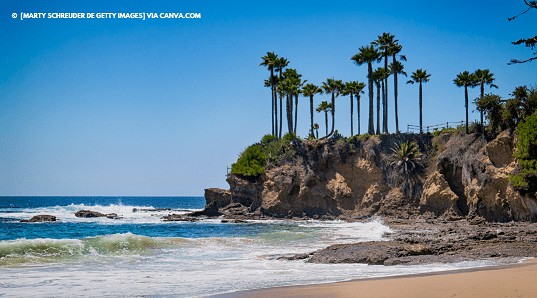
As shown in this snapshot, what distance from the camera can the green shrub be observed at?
200 feet

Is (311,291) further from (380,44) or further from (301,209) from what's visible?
(380,44)

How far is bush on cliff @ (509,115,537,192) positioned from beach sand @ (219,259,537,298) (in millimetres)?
23449

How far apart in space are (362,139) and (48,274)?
4531 centimetres

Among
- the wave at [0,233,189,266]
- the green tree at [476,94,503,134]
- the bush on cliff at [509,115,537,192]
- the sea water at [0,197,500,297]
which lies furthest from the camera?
the green tree at [476,94,503,134]

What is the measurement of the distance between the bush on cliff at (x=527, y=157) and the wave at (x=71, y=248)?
23.9 meters

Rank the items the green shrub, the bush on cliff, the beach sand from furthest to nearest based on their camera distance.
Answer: the green shrub
the bush on cliff
the beach sand

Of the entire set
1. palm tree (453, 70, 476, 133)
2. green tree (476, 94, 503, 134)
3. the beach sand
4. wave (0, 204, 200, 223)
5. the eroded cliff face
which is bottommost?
wave (0, 204, 200, 223)

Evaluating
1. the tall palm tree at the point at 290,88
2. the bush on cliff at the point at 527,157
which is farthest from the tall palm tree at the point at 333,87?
the bush on cliff at the point at 527,157

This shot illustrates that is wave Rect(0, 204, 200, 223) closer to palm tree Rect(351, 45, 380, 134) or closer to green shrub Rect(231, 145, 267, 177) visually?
green shrub Rect(231, 145, 267, 177)

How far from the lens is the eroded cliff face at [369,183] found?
4800cm

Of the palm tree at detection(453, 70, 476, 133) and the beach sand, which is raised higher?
the palm tree at detection(453, 70, 476, 133)

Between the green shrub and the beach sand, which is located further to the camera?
the green shrub

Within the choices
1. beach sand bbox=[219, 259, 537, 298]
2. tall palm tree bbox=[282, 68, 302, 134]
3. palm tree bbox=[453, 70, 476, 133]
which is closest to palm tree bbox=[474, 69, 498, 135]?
palm tree bbox=[453, 70, 476, 133]

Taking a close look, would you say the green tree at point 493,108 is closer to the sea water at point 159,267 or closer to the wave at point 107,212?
the sea water at point 159,267
